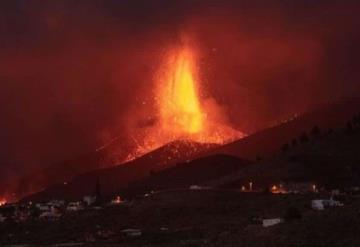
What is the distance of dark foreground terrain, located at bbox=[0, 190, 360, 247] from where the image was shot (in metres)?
59.8

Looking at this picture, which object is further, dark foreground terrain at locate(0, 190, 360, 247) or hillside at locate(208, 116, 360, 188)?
hillside at locate(208, 116, 360, 188)

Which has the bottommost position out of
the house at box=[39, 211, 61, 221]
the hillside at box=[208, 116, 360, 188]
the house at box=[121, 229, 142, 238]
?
the house at box=[121, 229, 142, 238]

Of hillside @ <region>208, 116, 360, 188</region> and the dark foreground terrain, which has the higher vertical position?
hillside @ <region>208, 116, 360, 188</region>

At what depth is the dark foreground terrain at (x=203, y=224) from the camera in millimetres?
59844

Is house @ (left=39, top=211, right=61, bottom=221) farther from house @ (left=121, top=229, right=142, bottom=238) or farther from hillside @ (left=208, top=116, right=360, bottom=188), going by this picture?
hillside @ (left=208, top=116, right=360, bottom=188)

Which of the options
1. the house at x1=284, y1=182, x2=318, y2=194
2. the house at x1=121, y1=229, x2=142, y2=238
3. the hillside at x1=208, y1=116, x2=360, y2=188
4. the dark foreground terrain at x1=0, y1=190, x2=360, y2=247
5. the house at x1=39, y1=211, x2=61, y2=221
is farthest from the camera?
the hillside at x1=208, y1=116, x2=360, y2=188

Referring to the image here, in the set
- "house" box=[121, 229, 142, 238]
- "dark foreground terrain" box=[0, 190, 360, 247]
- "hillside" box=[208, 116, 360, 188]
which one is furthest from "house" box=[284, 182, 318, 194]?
"house" box=[121, 229, 142, 238]

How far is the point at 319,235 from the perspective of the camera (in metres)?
57.8

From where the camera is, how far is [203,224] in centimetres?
10262

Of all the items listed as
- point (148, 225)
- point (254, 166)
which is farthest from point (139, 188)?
point (148, 225)

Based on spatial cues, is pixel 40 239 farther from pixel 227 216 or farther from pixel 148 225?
pixel 227 216

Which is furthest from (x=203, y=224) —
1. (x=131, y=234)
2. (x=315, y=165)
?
(x=315, y=165)

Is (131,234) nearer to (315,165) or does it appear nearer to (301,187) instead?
(301,187)

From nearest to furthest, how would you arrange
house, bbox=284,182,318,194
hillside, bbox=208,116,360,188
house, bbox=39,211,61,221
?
house, bbox=39,211,61,221, house, bbox=284,182,318,194, hillside, bbox=208,116,360,188
